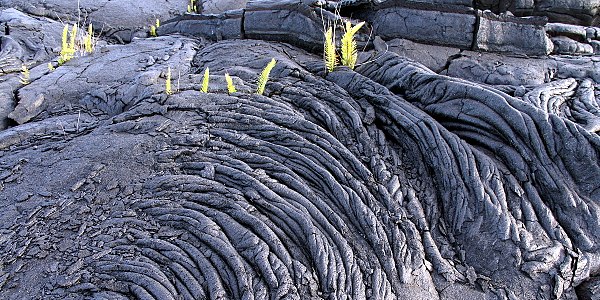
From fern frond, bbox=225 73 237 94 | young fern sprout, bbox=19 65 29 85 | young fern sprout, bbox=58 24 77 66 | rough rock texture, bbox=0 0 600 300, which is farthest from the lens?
young fern sprout, bbox=58 24 77 66

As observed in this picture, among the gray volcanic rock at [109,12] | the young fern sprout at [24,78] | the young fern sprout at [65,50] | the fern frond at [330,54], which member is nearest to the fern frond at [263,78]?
the fern frond at [330,54]

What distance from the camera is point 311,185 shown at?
362 cm

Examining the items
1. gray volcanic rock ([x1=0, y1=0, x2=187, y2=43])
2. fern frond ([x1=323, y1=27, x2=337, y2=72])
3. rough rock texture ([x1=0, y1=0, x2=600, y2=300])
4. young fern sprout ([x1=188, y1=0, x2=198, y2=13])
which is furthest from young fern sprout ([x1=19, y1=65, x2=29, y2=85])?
young fern sprout ([x1=188, y1=0, x2=198, y2=13])

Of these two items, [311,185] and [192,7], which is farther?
[192,7]

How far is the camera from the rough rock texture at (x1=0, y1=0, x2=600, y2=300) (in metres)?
2.94

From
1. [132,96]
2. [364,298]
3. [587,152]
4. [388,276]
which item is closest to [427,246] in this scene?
[388,276]

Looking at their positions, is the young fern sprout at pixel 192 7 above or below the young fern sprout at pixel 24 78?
above

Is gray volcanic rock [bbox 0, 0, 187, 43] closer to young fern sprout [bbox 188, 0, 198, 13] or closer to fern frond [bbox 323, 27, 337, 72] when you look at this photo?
young fern sprout [bbox 188, 0, 198, 13]

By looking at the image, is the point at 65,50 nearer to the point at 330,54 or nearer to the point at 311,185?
the point at 330,54

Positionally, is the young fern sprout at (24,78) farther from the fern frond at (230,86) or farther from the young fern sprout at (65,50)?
the fern frond at (230,86)

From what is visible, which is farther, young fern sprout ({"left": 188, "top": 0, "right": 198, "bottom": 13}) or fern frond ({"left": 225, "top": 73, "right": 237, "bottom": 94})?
young fern sprout ({"left": 188, "top": 0, "right": 198, "bottom": 13})

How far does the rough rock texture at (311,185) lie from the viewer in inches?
116

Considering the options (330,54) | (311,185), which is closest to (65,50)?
(330,54)

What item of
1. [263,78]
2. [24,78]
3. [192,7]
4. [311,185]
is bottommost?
[311,185]
